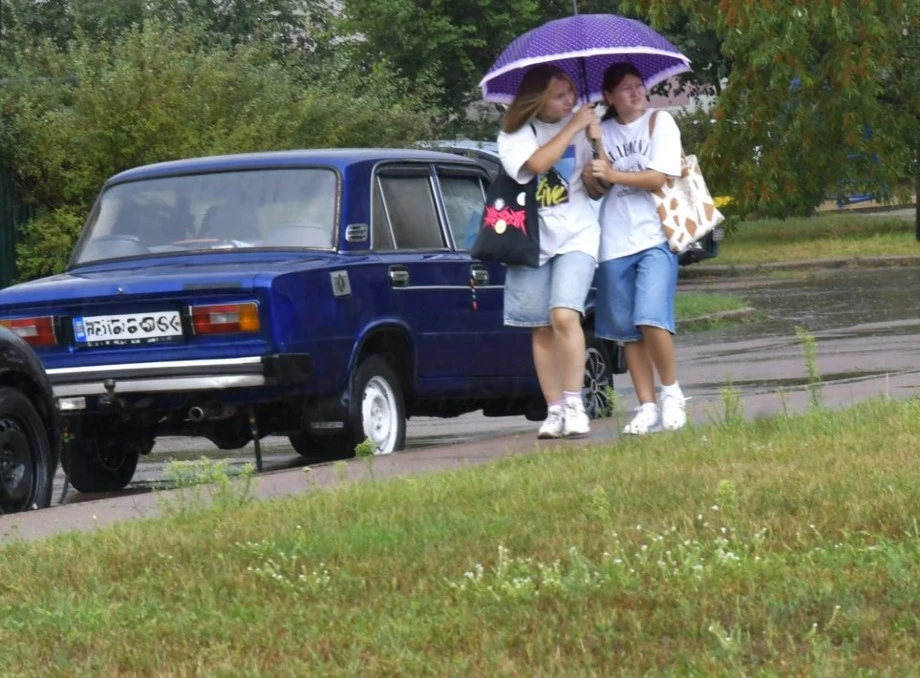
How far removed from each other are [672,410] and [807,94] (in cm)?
1668

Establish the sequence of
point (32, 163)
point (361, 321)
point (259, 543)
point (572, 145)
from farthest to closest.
Result: point (32, 163)
point (361, 321)
point (572, 145)
point (259, 543)

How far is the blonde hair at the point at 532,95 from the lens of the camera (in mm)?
8781

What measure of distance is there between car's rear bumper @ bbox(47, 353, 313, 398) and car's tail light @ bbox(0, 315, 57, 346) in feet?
0.52

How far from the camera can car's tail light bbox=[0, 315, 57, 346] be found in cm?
932

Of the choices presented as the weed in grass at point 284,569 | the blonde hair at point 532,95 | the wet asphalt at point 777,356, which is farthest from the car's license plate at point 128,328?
the weed in grass at point 284,569

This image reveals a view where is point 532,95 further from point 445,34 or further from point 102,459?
point 445,34

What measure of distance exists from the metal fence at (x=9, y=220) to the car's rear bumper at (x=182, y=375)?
12.6 m

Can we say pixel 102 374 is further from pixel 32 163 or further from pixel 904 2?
pixel 904 2

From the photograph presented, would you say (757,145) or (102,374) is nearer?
(102,374)

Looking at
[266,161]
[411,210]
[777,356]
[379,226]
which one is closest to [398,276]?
[379,226]

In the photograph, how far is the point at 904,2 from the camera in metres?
21.9

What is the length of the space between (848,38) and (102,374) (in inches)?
Result: 590

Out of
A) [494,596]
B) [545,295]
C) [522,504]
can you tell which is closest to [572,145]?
[545,295]

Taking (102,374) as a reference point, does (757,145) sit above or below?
below
